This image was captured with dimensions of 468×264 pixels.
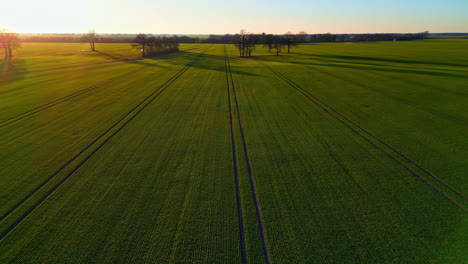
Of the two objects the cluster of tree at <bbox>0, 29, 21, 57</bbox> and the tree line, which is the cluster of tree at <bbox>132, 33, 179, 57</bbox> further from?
the cluster of tree at <bbox>0, 29, 21, 57</bbox>

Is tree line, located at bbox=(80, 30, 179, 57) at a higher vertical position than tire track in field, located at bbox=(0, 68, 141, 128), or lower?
higher

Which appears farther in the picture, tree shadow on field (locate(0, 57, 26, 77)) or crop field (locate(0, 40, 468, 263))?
tree shadow on field (locate(0, 57, 26, 77))

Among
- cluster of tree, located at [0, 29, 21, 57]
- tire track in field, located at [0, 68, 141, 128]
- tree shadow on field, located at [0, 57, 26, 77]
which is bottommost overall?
tire track in field, located at [0, 68, 141, 128]

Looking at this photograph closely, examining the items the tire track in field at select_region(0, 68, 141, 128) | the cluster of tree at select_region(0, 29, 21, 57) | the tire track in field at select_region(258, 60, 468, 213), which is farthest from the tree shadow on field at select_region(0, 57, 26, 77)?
the tire track in field at select_region(258, 60, 468, 213)

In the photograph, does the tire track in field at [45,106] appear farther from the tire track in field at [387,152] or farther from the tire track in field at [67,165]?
the tire track in field at [387,152]

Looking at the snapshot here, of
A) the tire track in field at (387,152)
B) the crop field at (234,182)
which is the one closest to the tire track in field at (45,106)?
the crop field at (234,182)

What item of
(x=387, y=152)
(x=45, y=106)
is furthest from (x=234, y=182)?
(x=45, y=106)

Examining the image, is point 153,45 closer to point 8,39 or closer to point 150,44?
point 150,44
